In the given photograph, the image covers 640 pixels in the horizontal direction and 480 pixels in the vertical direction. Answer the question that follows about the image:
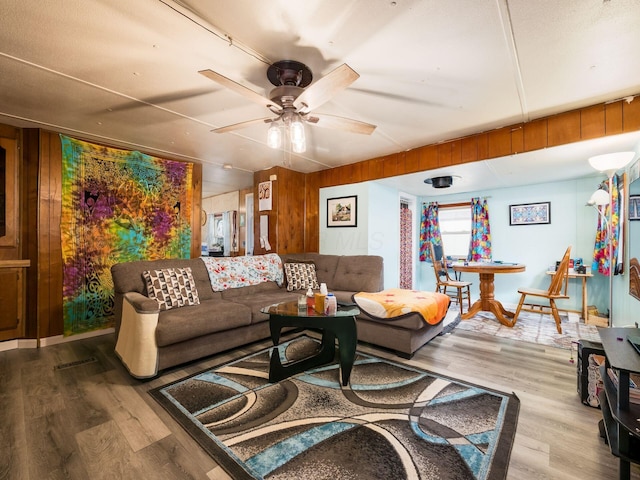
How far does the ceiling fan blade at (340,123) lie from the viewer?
2.08 m

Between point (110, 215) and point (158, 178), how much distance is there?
78 cm

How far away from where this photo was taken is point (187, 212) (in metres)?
4.14

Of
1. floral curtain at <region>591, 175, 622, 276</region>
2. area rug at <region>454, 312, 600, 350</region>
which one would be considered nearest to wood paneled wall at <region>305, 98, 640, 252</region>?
floral curtain at <region>591, 175, 622, 276</region>

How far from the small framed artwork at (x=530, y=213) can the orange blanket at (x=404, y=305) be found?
2.88 meters

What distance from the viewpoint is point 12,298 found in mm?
3021

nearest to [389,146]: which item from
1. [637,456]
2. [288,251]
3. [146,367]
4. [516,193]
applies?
[288,251]

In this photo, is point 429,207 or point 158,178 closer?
point 158,178

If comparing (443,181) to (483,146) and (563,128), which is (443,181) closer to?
(483,146)

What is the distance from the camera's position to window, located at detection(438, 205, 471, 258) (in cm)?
567

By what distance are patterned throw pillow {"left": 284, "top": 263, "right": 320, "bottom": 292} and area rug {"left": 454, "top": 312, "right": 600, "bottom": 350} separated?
202 cm

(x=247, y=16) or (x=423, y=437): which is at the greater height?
(x=247, y=16)

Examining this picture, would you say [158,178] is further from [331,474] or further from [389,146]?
[331,474]

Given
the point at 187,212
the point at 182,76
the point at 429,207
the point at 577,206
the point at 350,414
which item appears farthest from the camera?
the point at 429,207

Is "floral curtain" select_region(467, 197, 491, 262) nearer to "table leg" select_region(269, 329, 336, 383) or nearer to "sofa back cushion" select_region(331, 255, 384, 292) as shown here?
"sofa back cushion" select_region(331, 255, 384, 292)
